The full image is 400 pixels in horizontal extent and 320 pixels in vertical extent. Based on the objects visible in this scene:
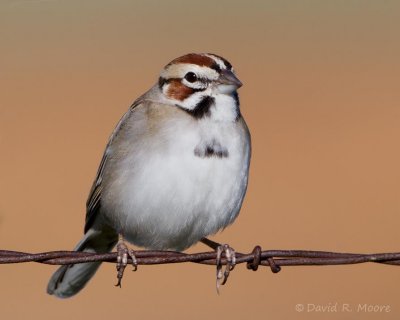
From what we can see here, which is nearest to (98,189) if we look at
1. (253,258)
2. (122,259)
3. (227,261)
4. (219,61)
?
(122,259)

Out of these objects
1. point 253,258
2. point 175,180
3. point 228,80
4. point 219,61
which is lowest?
point 253,258

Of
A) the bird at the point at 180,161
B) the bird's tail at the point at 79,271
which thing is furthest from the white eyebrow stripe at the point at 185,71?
the bird's tail at the point at 79,271

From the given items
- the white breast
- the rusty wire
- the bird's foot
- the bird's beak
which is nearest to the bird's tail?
the white breast

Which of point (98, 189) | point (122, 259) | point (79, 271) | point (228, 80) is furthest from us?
point (79, 271)

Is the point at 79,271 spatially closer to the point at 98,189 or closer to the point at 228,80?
the point at 98,189

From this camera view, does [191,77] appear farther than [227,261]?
Yes

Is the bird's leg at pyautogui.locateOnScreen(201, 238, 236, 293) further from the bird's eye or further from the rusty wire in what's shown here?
the bird's eye
